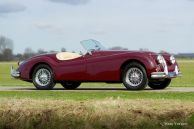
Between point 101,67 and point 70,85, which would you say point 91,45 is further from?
point 70,85

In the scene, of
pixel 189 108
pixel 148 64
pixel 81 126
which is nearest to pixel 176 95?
pixel 148 64

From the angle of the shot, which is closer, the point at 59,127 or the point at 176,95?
the point at 59,127

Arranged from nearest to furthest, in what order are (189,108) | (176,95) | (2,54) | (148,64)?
(189,108)
(176,95)
(148,64)
(2,54)

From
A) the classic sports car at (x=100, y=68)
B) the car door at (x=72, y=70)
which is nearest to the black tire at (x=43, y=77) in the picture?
the classic sports car at (x=100, y=68)

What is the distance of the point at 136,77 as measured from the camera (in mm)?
15359

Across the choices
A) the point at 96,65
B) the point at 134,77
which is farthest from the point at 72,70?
the point at 134,77

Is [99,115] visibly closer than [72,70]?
Yes

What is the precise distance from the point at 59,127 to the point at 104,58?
6107 mm

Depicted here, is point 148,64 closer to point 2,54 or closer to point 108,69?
point 108,69

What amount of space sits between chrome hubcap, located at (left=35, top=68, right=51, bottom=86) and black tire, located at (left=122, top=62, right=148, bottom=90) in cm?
240

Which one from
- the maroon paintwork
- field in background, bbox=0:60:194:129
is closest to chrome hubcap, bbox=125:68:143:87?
the maroon paintwork

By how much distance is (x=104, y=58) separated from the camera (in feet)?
51.6

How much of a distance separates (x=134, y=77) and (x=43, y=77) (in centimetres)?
282

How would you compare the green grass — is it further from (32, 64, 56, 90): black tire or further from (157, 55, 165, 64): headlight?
(32, 64, 56, 90): black tire
